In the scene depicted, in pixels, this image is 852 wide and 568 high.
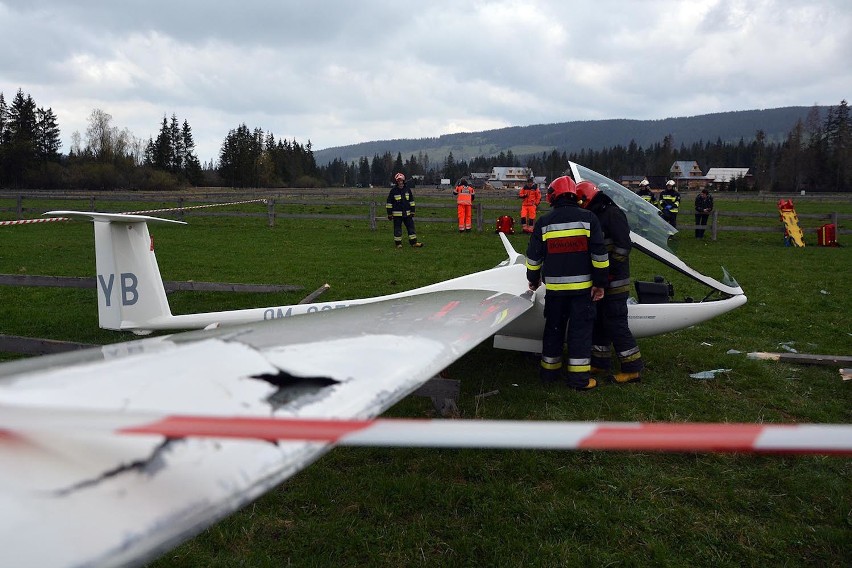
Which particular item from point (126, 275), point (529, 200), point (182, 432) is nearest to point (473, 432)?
point (182, 432)

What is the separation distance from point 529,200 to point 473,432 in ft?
60.4

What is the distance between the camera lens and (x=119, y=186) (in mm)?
60969

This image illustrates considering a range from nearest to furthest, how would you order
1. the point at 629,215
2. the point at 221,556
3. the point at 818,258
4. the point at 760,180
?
the point at 221,556 → the point at 629,215 → the point at 818,258 → the point at 760,180

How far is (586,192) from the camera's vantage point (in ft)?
18.5

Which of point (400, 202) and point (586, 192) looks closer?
point (586, 192)

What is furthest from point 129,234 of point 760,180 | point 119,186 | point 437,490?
point 760,180

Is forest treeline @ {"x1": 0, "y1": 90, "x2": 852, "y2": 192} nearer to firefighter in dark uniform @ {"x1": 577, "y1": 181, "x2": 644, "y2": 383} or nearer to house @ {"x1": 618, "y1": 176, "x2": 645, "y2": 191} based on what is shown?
house @ {"x1": 618, "y1": 176, "x2": 645, "y2": 191}

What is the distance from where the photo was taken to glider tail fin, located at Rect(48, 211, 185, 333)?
17.2 feet

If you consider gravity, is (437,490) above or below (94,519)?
below

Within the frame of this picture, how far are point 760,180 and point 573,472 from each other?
369ft

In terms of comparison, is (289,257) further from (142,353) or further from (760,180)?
(760,180)

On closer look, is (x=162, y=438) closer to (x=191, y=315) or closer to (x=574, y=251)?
(x=574, y=251)

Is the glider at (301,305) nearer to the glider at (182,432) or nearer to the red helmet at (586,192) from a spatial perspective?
the red helmet at (586,192)

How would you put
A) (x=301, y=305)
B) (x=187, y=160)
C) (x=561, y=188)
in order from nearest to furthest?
1. (x=561, y=188)
2. (x=301, y=305)
3. (x=187, y=160)
